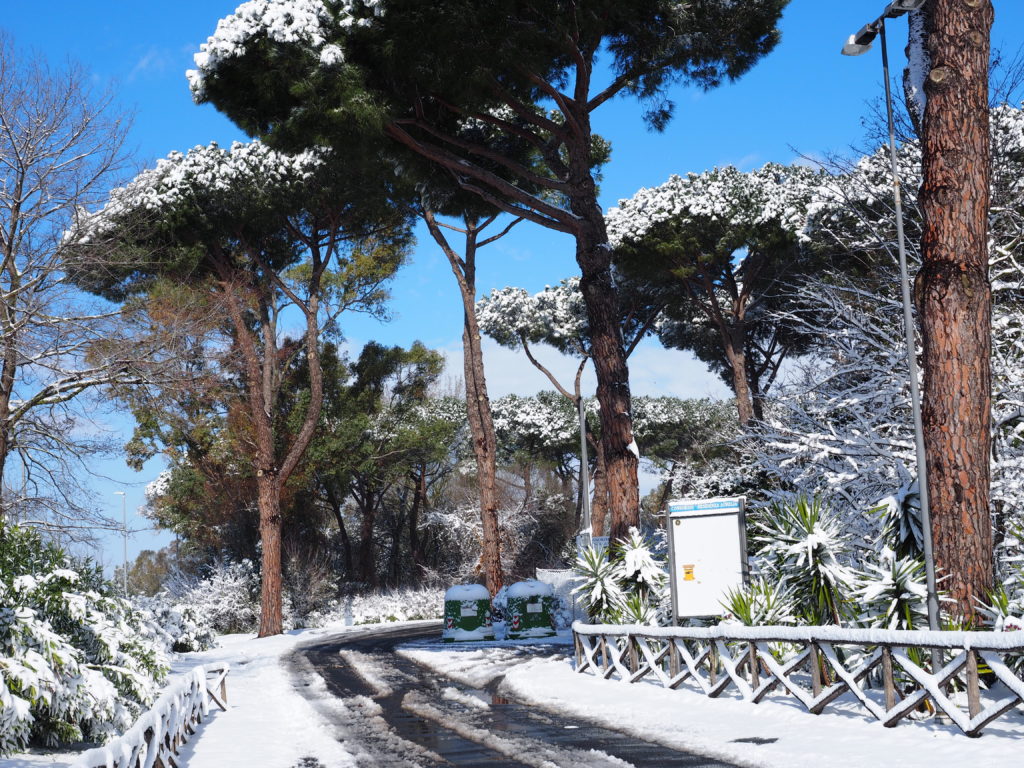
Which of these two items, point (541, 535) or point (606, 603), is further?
point (541, 535)

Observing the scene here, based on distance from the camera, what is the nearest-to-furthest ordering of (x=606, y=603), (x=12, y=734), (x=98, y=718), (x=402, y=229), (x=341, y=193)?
(x=12, y=734) < (x=98, y=718) < (x=606, y=603) < (x=341, y=193) < (x=402, y=229)

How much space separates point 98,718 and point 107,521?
8221mm

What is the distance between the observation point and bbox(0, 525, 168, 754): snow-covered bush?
808cm

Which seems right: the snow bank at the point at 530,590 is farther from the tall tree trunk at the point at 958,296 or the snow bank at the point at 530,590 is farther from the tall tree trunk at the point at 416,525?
the tall tree trunk at the point at 416,525

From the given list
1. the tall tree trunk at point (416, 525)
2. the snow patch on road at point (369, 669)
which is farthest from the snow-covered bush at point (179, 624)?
the tall tree trunk at point (416, 525)

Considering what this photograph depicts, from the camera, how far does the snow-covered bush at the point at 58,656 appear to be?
8.08 metres

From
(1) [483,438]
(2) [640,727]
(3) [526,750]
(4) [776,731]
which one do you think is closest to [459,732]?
(3) [526,750]

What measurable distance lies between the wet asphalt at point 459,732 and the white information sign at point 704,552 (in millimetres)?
2799

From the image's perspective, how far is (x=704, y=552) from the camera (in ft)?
44.1

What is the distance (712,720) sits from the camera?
1009 centimetres

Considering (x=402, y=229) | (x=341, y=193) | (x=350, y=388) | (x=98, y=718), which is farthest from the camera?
(x=350, y=388)

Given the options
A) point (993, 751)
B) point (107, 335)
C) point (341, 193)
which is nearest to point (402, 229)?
point (341, 193)

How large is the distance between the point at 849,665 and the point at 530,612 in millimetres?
13969

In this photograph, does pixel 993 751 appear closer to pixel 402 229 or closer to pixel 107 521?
pixel 107 521
